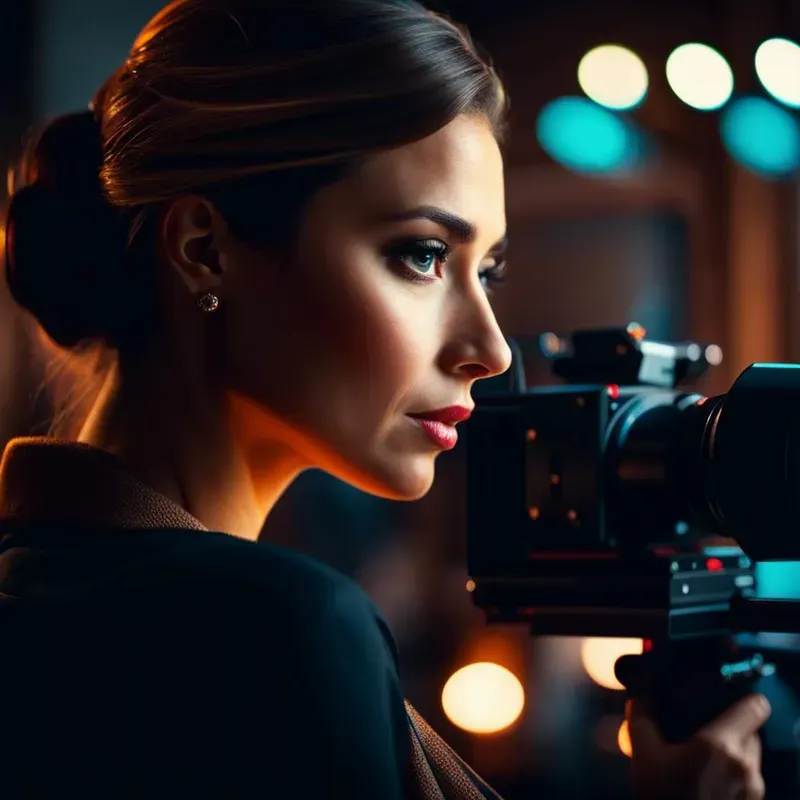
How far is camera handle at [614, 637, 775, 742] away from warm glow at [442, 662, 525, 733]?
128 centimetres

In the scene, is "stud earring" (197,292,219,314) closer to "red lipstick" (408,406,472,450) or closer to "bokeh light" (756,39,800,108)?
"red lipstick" (408,406,472,450)

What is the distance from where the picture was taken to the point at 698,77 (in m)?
1.56

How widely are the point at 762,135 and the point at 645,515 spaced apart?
1.29 m

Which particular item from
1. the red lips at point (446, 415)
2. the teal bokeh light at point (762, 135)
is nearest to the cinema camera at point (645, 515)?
the red lips at point (446, 415)

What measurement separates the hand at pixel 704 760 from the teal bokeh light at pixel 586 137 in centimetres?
138

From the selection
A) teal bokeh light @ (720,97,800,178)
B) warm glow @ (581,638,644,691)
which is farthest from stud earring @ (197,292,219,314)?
warm glow @ (581,638,644,691)

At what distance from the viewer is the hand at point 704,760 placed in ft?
2.36

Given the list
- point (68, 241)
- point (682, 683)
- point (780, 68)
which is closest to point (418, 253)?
point (68, 241)

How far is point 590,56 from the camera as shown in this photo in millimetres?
1712

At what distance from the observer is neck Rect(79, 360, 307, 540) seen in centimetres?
68

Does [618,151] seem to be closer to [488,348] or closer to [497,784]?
[497,784]

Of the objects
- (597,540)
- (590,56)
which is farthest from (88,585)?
(590,56)

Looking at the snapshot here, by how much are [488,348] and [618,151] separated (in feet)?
5.11

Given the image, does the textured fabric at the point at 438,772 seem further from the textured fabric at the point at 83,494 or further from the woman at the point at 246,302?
the textured fabric at the point at 83,494
